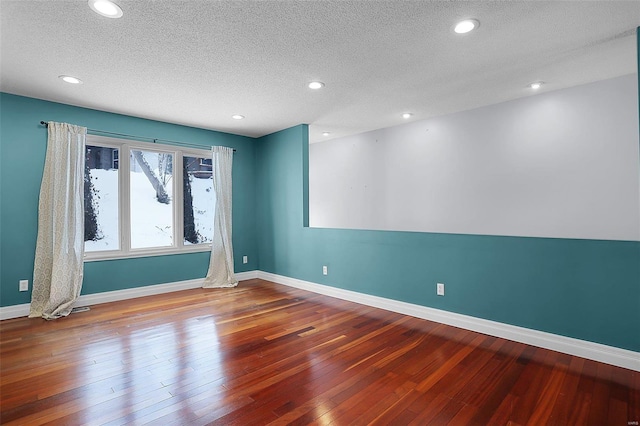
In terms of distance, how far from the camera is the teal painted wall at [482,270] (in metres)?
2.54

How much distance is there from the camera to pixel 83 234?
12.9 ft

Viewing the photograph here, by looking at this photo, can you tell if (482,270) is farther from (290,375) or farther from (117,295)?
(117,295)

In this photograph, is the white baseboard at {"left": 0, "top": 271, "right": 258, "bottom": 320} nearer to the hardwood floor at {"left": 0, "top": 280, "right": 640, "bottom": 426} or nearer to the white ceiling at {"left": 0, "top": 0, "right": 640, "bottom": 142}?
the hardwood floor at {"left": 0, "top": 280, "right": 640, "bottom": 426}

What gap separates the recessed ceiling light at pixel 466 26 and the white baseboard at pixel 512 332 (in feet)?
8.51

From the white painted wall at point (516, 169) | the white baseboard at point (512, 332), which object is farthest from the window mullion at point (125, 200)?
the white painted wall at point (516, 169)

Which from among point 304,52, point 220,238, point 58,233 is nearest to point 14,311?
point 58,233

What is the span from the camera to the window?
4.23 m

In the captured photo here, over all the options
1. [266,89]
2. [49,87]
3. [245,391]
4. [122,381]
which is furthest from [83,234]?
[245,391]

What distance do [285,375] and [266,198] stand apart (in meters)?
3.71

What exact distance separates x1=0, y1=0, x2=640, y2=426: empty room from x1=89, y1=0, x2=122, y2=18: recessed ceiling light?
0.12 feet

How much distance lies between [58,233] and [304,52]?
349 centimetres

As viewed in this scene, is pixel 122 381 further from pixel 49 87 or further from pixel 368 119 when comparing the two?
pixel 368 119

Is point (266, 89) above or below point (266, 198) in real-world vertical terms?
above

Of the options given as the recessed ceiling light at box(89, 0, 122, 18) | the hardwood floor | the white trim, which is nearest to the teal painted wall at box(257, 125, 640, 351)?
the hardwood floor
